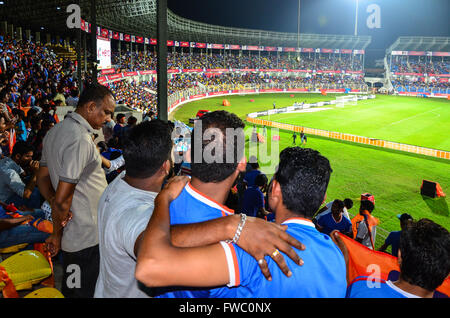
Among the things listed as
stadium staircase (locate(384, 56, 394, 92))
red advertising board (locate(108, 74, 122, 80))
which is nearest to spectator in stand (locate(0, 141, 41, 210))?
red advertising board (locate(108, 74, 122, 80))

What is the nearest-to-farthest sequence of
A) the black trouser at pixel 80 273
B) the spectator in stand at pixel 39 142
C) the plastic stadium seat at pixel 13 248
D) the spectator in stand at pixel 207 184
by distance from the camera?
the spectator in stand at pixel 207 184, the black trouser at pixel 80 273, the plastic stadium seat at pixel 13 248, the spectator in stand at pixel 39 142

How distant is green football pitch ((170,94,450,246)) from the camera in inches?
555

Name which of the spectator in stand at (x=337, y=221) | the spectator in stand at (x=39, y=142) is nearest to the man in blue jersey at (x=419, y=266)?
the spectator in stand at (x=337, y=221)

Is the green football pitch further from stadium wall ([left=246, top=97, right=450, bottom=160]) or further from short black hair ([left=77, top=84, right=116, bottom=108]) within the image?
short black hair ([left=77, top=84, right=116, bottom=108])

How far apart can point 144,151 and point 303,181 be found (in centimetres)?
120

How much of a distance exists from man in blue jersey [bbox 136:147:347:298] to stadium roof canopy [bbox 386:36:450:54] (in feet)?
384

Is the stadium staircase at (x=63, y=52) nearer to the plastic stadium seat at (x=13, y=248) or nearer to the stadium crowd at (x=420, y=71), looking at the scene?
the plastic stadium seat at (x=13, y=248)

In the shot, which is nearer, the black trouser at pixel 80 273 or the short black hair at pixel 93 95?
the black trouser at pixel 80 273

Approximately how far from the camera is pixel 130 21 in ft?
170

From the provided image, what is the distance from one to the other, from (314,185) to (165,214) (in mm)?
994

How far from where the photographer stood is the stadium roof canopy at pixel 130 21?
121ft

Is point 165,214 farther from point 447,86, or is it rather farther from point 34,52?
point 447,86

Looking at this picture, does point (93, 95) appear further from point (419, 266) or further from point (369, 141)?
point (369, 141)
